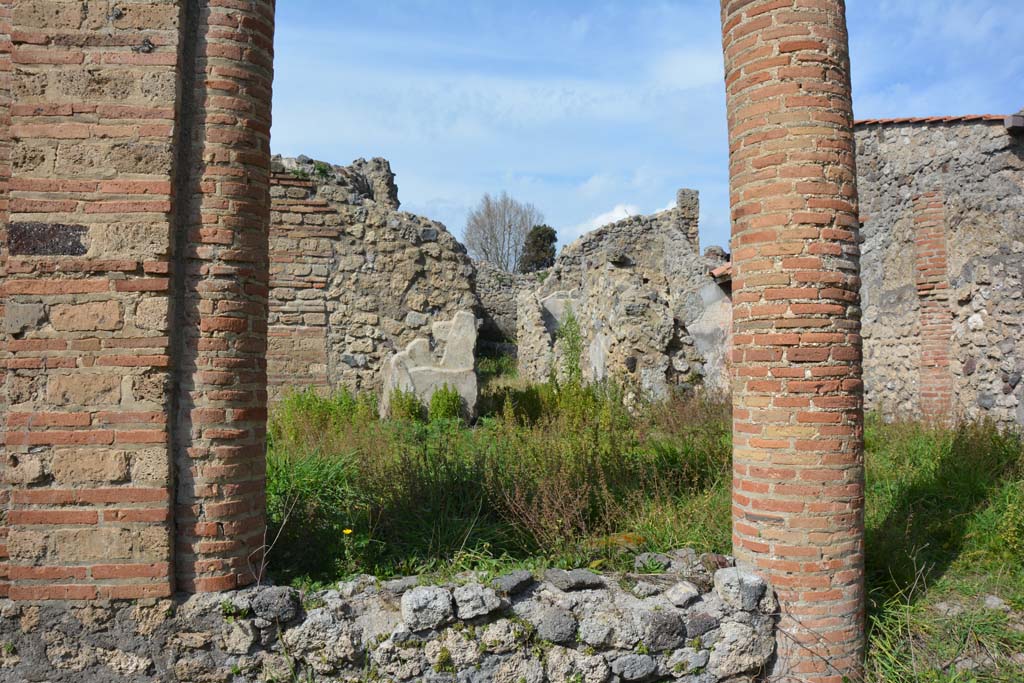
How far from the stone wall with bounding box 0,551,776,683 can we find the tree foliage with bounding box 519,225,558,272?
34.6 m

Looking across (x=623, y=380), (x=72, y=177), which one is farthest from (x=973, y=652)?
(x=623, y=380)

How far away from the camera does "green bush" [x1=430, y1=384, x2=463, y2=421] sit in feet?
28.1

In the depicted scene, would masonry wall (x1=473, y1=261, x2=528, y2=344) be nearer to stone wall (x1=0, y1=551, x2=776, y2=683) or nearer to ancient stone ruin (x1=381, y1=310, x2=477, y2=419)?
ancient stone ruin (x1=381, y1=310, x2=477, y2=419)

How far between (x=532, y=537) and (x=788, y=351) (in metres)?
2.11

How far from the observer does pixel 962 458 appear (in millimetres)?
6469

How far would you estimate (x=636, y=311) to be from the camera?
446 inches

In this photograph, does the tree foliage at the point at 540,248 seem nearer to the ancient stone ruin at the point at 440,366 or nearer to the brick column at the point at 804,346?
the ancient stone ruin at the point at 440,366

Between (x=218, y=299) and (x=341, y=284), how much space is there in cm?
620

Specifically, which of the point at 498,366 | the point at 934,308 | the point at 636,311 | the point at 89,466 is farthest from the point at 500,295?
the point at 89,466

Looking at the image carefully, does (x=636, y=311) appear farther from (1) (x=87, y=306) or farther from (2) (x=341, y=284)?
(1) (x=87, y=306)

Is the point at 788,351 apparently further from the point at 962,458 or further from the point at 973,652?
the point at 962,458

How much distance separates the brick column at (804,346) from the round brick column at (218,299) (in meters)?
2.84

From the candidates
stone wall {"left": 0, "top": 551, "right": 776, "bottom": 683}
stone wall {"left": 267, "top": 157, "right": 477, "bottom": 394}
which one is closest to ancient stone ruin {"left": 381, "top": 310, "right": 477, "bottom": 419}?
stone wall {"left": 267, "top": 157, "right": 477, "bottom": 394}

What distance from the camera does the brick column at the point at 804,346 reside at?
3.80m
